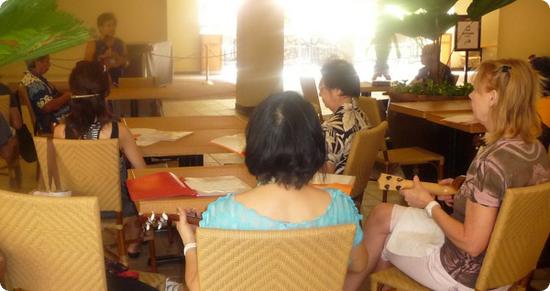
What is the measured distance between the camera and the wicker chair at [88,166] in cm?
292

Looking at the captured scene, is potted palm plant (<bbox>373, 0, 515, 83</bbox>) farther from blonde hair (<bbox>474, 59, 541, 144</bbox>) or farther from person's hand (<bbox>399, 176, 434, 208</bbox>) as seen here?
person's hand (<bbox>399, 176, 434, 208</bbox>)

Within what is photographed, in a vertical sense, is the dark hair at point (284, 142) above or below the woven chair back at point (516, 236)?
above

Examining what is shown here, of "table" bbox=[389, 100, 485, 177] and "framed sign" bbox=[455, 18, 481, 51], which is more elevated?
"framed sign" bbox=[455, 18, 481, 51]

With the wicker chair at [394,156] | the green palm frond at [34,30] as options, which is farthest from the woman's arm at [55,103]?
the green palm frond at [34,30]

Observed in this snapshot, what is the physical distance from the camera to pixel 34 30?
1405mm

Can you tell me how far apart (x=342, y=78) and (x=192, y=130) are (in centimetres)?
101

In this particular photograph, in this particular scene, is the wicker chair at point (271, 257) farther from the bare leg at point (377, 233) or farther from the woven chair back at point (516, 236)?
the bare leg at point (377, 233)

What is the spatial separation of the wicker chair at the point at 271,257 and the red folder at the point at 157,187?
805 millimetres

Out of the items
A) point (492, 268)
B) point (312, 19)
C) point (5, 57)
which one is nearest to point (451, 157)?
point (492, 268)

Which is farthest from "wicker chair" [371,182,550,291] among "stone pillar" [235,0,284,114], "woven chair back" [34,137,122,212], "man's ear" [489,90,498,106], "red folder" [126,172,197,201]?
"stone pillar" [235,0,284,114]

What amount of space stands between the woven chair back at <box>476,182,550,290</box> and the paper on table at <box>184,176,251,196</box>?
0.94 meters

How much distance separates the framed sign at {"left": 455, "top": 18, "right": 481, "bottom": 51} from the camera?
6691 millimetres

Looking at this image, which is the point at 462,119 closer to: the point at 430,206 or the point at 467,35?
the point at 430,206

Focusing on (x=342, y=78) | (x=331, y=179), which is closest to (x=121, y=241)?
(x=331, y=179)
